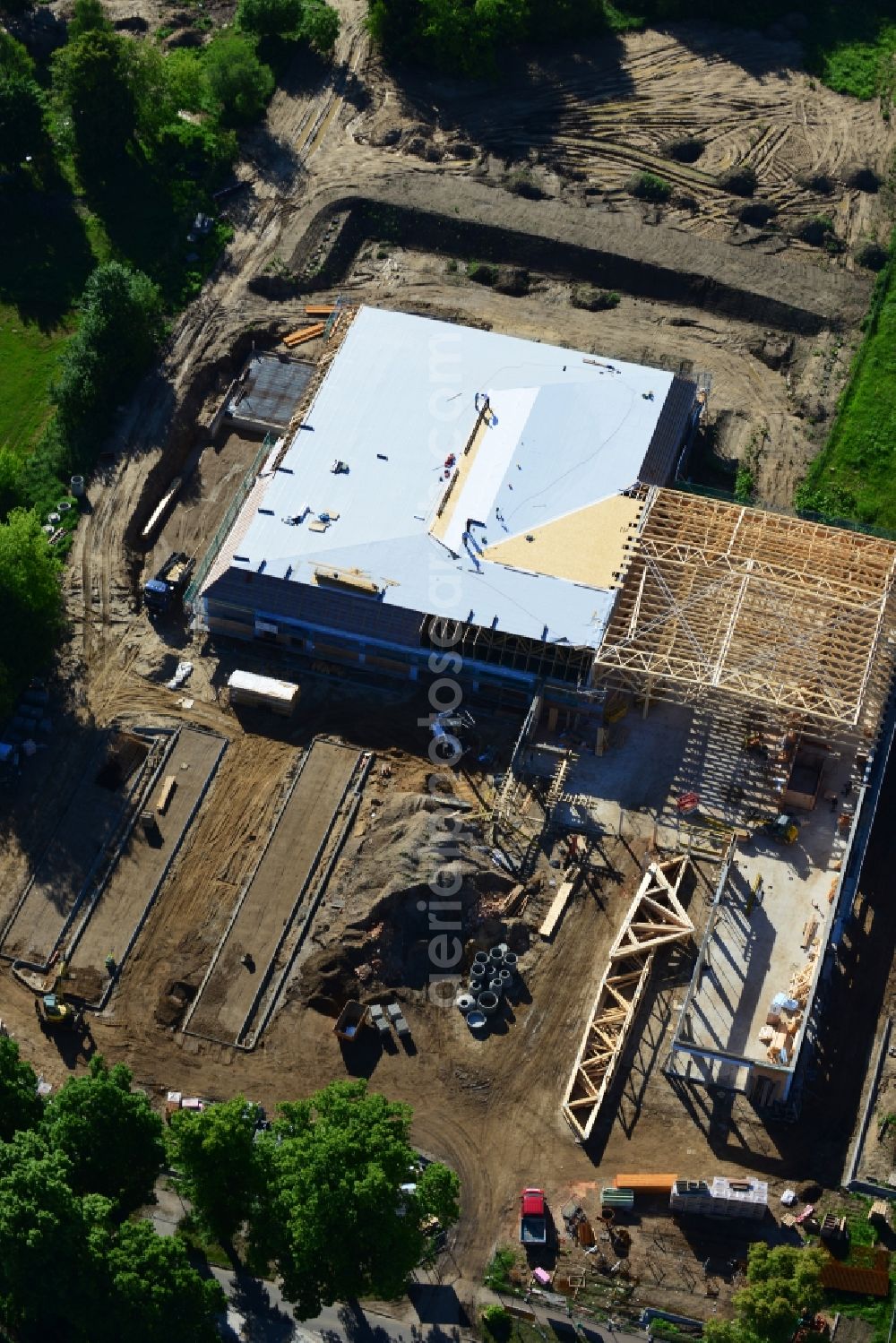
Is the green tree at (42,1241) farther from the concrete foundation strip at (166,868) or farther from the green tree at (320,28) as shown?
the green tree at (320,28)

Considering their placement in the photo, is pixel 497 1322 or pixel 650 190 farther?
pixel 650 190

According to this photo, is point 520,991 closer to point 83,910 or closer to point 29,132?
point 83,910

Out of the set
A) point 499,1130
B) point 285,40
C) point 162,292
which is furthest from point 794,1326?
point 285,40

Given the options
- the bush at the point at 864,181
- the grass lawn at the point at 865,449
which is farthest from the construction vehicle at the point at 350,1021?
the bush at the point at 864,181

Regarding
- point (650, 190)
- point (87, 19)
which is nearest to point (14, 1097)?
point (650, 190)

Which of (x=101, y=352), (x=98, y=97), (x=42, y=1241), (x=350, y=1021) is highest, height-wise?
(x=98, y=97)

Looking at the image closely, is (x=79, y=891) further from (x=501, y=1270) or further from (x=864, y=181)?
(x=864, y=181)

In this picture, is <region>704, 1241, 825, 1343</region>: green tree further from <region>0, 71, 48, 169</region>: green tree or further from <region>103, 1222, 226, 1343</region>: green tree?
<region>0, 71, 48, 169</region>: green tree
